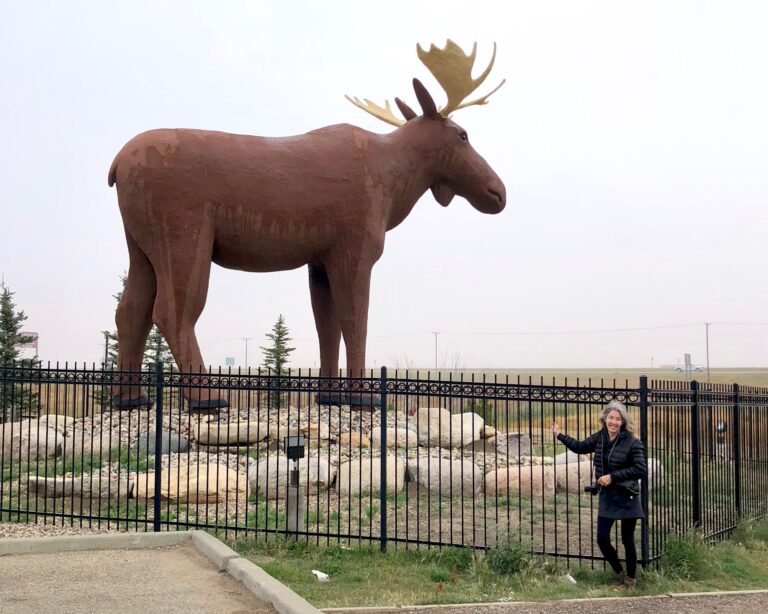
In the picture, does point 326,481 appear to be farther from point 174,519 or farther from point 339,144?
point 339,144

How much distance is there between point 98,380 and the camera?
9156 millimetres

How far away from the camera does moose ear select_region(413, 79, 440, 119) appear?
13729mm

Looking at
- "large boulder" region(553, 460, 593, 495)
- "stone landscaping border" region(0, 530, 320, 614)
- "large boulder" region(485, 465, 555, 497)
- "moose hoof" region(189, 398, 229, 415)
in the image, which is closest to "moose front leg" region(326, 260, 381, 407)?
"moose hoof" region(189, 398, 229, 415)

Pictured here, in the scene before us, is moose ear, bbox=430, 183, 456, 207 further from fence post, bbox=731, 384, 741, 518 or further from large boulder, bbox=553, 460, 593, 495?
fence post, bbox=731, 384, 741, 518

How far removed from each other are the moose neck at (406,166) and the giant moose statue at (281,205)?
2cm

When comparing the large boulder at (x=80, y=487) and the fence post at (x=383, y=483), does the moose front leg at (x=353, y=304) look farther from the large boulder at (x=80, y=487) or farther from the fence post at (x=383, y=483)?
the fence post at (x=383, y=483)

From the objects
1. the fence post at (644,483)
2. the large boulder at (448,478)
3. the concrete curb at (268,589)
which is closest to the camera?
the concrete curb at (268,589)

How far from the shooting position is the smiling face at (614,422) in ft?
22.5

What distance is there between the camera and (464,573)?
23.7 ft

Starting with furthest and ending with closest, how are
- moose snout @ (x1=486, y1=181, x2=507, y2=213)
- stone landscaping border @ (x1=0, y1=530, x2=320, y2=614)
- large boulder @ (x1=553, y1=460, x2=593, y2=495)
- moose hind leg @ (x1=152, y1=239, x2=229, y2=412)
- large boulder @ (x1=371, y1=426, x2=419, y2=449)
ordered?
moose snout @ (x1=486, y1=181, x2=507, y2=213)
large boulder @ (x1=371, y1=426, x2=419, y2=449)
moose hind leg @ (x1=152, y1=239, x2=229, y2=412)
large boulder @ (x1=553, y1=460, x2=593, y2=495)
stone landscaping border @ (x1=0, y1=530, x2=320, y2=614)

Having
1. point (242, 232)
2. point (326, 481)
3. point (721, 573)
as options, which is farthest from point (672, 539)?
point (242, 232)

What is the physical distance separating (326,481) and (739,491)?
503 centimetres

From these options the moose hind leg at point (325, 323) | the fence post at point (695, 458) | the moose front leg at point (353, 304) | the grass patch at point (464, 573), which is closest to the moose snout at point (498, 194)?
the moose front leg at point (353, 304)

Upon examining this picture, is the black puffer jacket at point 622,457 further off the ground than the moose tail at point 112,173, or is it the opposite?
the moose tail at point 112,173
